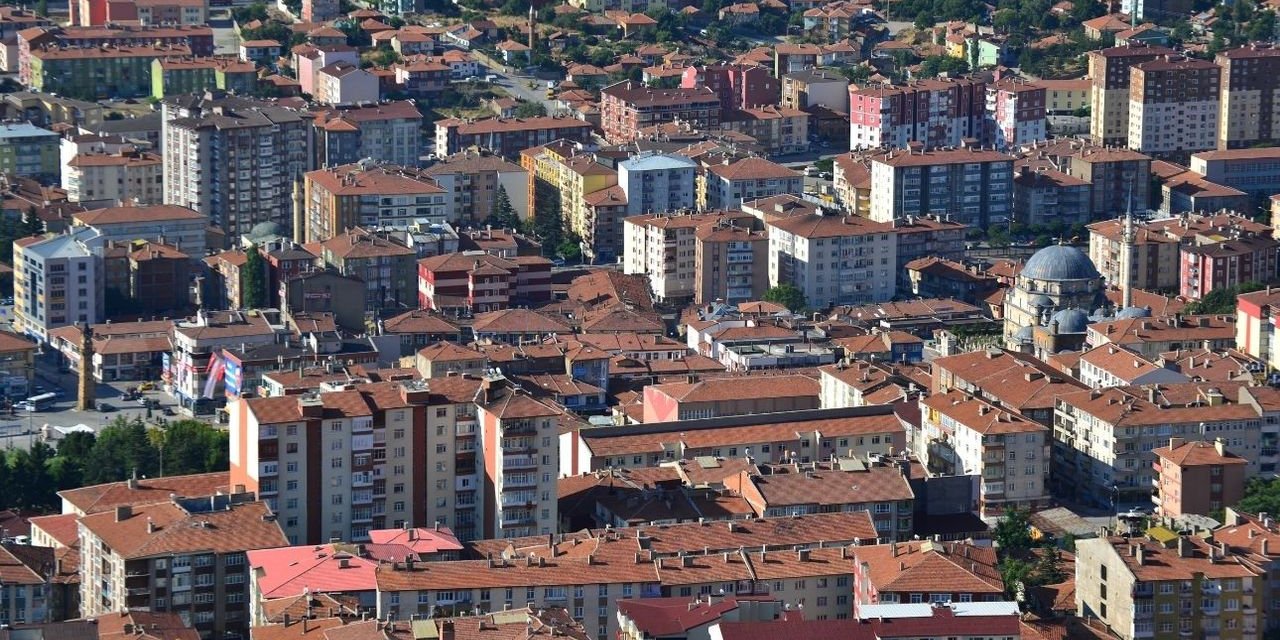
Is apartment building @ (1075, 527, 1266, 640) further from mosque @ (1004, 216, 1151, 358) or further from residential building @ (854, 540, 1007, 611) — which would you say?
mosque @ (1004, 216, 1151, 358)

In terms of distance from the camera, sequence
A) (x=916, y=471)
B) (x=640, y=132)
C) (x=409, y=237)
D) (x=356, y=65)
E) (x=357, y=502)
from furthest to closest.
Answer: (x=356, y=65)
(x=640, y=132)
(x=409, y=237)
(x=916, y=471)
(x=357, y=502)

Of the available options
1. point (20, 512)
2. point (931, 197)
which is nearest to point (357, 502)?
point (20, 512)

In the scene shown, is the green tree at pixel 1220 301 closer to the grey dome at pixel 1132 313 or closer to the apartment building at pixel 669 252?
the grey dome at pixel 1132 313

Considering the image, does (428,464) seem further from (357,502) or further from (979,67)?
(979,67)

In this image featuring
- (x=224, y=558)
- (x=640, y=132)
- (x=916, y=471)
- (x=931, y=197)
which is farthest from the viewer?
(x=640, y=132)

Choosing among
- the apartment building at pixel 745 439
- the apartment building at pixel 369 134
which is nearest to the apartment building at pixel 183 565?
the apartment building at pixel 745 439

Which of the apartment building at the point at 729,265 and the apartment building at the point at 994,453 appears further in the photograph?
the apartment building at the point at 729,265

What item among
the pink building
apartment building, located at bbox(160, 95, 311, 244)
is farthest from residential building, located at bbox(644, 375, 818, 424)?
the pink building
